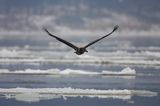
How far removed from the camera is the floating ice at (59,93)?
98.9ft

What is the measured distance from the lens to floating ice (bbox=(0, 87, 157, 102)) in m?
30.2

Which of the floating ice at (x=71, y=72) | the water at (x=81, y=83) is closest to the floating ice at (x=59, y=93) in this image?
the water at (x=81, y=83)

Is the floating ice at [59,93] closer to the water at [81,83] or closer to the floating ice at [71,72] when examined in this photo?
the water at [81,83]

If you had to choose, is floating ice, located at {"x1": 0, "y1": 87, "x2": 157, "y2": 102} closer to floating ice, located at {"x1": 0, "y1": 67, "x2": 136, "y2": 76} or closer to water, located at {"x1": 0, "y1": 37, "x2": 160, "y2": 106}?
water, located at {"x1": 0, "y1": 37, "x2": 160, "y2": 106}

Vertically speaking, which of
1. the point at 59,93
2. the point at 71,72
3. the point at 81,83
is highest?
the point at 71,72

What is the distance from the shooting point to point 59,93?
31172mm

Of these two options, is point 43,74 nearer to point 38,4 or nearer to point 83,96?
point 83,96

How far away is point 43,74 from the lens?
39.2 meters

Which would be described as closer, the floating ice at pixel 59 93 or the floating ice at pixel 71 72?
the floating ice at pixel 59 93

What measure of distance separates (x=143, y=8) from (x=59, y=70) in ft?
309

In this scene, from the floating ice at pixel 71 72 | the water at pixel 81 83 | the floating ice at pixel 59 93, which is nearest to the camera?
the water at pixel 81 83

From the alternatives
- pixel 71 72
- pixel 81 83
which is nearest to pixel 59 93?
pixel 81 83

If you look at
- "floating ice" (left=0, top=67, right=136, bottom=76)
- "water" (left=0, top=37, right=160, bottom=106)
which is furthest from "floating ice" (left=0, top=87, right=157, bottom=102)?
"floating ice" (left=0, top=67, right=136, bottom=76)

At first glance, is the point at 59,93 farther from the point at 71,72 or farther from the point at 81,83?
the point at 71,72
